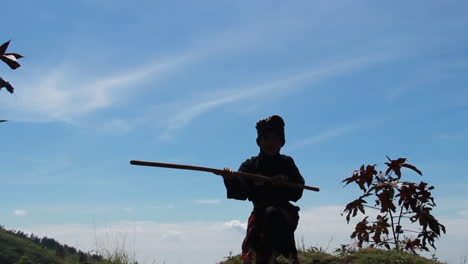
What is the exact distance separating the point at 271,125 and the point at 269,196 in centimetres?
91

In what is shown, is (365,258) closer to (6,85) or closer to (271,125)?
(271,125)

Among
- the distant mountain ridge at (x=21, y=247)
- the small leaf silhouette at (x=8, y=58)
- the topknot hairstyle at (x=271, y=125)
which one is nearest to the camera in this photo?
the small leaf silhouette at (x=8, y=58)

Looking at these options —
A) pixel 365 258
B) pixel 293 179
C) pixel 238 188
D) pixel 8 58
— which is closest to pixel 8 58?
pixel 8 58

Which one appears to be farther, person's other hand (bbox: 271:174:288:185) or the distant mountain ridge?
the distant mountain ridge

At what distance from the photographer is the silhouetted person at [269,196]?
5578 mm

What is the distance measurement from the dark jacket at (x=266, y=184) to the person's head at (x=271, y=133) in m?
0.13

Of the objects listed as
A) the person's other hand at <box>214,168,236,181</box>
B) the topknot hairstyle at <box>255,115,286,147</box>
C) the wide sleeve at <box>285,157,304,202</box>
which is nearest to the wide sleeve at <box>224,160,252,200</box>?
the person's other hand at <box>214,168,236,181</box>

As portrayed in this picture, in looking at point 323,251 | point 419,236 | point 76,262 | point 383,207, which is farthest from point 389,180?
point 76,262

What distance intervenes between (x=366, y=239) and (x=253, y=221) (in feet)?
8.82

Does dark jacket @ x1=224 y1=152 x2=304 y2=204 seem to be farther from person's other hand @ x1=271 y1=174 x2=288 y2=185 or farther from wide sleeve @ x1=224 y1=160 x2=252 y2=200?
person's other hand @ x1=271 y1=174 x2=288 y2=185

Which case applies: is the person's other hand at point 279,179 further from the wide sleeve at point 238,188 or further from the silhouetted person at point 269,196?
the wide sleeve at point 238,188

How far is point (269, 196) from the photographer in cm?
596

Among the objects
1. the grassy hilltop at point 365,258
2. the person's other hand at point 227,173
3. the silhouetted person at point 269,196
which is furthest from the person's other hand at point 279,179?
the grassy hilltop at point 365,258

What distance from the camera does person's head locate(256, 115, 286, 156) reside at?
19.9 ft
